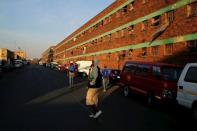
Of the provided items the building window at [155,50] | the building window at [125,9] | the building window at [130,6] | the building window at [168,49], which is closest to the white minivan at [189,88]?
the building window at [168,49]

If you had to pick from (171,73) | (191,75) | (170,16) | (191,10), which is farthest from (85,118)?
(170,16)

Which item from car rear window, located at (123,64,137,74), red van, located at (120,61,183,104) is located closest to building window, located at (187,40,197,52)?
car rear window, located at (123,64,137,74)

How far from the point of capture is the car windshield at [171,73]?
12.4m

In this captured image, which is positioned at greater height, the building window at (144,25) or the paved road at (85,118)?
the building window at (144,25)

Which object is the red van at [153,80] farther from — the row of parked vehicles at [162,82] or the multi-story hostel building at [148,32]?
the multi-story hostel building at [148,32]

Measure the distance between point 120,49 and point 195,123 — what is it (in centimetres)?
3129

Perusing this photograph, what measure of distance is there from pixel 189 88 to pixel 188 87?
0.06m

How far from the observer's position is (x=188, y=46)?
24.0 m

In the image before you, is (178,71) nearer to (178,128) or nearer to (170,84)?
(170,84)

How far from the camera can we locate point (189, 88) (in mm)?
9836

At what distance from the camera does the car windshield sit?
12414 millimetres

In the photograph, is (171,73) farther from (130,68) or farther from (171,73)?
(130,68)

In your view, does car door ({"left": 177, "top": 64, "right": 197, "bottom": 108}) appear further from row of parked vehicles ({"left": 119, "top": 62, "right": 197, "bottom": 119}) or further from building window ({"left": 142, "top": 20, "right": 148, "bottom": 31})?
building window ({"left": 142, "top": 20, "right": 148, "bottom": 31})

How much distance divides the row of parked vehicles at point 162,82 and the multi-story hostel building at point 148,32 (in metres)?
8.87
